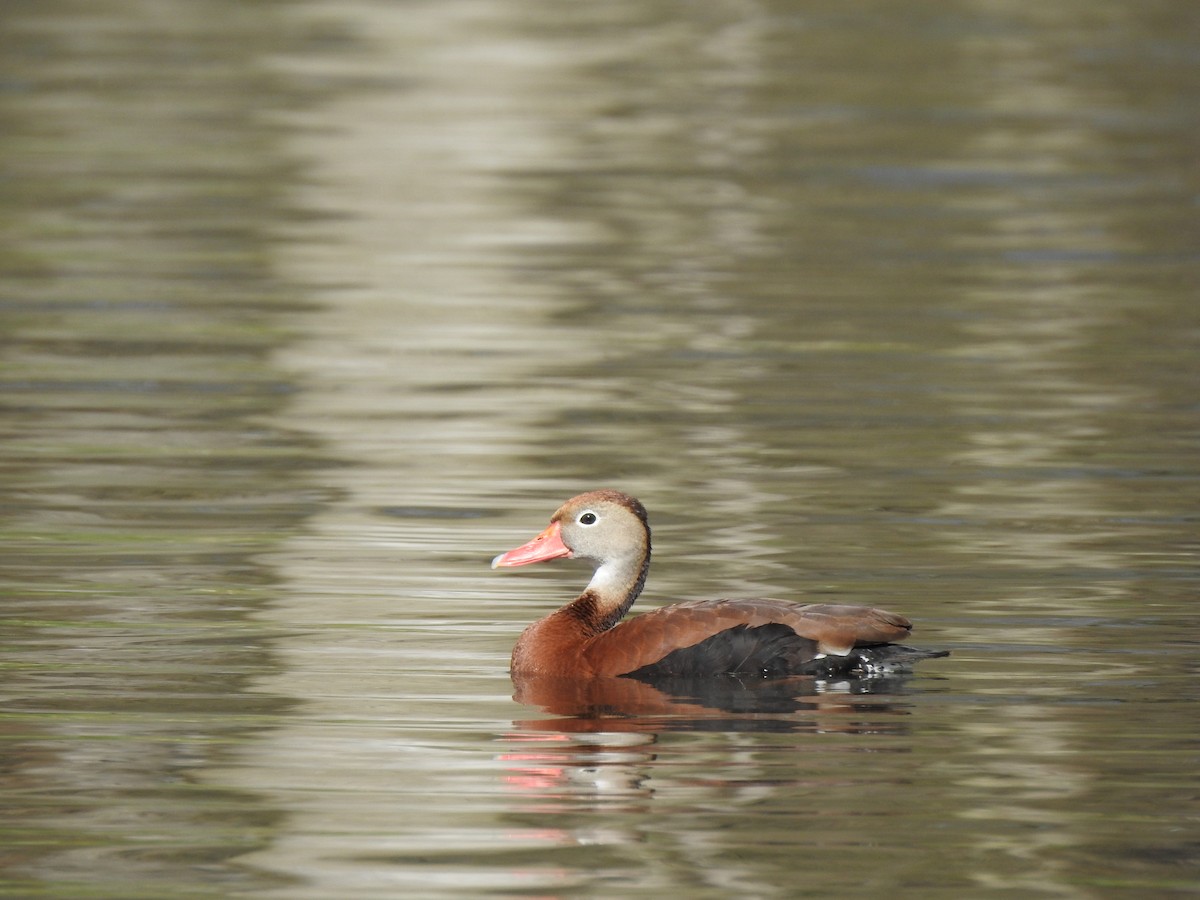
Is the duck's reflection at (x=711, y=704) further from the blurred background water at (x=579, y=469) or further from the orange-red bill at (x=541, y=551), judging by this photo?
the orange-red bill at (x=541, y=551)

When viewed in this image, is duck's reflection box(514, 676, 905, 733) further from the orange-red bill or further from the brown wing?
the orange-red bill

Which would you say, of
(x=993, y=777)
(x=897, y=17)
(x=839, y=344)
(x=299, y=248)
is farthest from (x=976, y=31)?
(x=993, y=777)

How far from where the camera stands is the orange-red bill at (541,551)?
9711 mm

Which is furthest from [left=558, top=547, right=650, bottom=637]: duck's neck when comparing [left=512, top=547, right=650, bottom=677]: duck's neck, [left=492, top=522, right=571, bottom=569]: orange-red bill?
[left=492, top=522, right=571, bottom=569]: orange-red bill

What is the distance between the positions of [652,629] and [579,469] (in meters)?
4.13

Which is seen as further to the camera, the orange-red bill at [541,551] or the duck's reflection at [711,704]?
the orange-red bill at [541,551]

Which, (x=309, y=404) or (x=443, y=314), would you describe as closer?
(x=309, y=404)

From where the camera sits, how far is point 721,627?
358 inches

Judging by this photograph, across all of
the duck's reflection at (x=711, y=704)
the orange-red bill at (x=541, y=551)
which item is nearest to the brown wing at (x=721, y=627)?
the duck's reflection at (x=711, y=704)

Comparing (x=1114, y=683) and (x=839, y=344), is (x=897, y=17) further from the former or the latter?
(x=1114, y=683)

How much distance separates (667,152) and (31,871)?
68.8 ft

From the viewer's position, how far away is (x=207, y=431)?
47.6ft

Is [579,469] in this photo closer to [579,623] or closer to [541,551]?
[541,551]

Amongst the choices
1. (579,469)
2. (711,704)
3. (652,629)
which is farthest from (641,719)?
(579,469)
